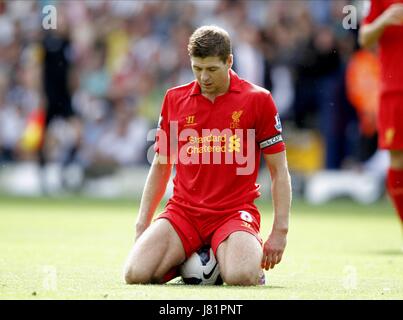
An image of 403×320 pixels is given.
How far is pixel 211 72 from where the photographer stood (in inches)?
300

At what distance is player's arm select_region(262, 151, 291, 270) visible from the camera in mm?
7539

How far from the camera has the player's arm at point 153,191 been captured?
798 centimetres

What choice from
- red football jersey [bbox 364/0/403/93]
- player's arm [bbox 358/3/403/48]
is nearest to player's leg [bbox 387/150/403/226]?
red football jersey [bbox 364/0/403/93]

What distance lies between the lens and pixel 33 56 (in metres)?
21.6

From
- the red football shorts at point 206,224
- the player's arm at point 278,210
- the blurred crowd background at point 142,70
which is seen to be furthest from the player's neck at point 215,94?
the blurred crowd background at point 142,70

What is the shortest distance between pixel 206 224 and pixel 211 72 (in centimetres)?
103

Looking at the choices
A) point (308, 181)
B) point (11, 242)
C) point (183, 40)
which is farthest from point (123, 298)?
point (183, 40)

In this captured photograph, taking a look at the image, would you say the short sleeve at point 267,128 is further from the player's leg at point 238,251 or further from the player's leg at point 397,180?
the player's leg at point 397,180

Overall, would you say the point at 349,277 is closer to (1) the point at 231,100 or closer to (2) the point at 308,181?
(1) the point at 231,100

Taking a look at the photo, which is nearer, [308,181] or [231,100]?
[231,100]

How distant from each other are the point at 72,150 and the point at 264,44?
159 inches

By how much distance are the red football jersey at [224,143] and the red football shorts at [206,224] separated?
48 millimetres

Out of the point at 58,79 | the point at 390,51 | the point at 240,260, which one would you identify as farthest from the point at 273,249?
the point at 58,79

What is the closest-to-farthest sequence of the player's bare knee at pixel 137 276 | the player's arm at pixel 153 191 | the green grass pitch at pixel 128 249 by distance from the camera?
the green grass pitch at pixel 128 249, the player's bare knee at pixel 137 276, the player's arm at pixel 153 191
